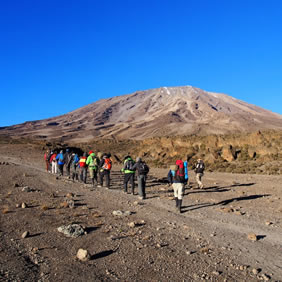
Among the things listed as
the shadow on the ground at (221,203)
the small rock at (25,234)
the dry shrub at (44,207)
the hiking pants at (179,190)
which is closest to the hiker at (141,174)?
the shadow on the ground at (221,203)

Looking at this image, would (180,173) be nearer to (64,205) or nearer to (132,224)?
(132,224)

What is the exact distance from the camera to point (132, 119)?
172 m

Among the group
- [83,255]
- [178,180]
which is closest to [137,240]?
[83,255]

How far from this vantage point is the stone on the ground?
6825mm

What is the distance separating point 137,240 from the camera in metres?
6.65

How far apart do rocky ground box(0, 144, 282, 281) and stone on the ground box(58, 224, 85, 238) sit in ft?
0.39

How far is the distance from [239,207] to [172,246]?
5.61 metres

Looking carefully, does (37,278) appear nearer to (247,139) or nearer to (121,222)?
(121,222)

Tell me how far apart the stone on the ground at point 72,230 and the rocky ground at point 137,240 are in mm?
120

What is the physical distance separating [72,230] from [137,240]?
153cm

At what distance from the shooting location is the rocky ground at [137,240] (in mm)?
5113

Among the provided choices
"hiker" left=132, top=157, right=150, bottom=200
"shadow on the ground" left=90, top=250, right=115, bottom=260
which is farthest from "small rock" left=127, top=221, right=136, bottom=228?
"hiker" left=132, top=157, right=150, bottom=200

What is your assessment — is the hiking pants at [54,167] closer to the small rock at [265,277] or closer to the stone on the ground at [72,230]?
the stone on the ground at [72,230]

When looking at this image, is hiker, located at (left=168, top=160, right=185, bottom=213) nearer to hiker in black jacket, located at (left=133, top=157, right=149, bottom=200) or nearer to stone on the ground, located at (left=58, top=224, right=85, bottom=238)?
hiker in black jacket, located at (left=133, top=157, right=149, bottom=200)
